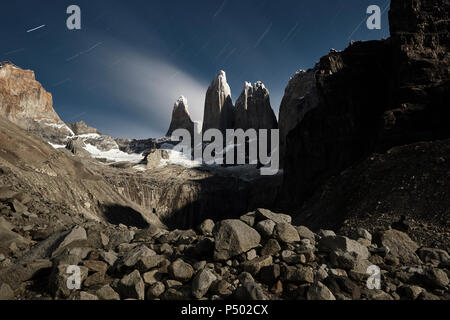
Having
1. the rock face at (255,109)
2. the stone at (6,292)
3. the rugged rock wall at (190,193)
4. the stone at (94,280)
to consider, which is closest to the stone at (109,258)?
the stone at (94,280)

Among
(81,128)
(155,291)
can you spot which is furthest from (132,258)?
(81,128)

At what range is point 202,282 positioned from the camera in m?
3.94

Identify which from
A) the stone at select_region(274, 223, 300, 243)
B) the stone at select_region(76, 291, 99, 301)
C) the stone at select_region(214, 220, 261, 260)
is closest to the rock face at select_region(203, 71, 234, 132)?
the stone at select_region(274, 223, 300, 243)

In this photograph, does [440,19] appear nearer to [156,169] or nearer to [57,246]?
[57,246]

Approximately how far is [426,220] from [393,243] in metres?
7.59

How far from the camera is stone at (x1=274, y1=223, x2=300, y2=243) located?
5039 mm

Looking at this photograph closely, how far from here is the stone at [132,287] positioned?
3.89 metres

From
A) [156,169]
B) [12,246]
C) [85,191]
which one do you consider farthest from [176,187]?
[12,246]

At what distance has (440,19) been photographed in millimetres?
27906

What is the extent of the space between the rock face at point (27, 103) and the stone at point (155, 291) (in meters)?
128

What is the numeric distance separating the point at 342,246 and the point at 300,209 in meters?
20.2

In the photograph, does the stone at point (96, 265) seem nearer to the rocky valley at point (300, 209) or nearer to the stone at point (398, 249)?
the rocky valley at point (300, 209)

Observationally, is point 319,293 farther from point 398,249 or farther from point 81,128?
point 81,128

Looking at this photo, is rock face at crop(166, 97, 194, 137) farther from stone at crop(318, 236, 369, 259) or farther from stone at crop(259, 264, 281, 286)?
stone at crop(259, 264, 281, 286)
